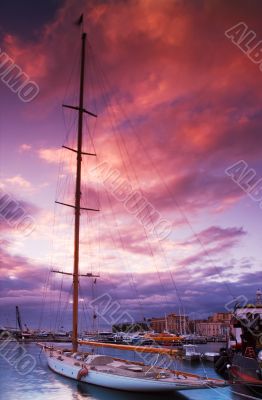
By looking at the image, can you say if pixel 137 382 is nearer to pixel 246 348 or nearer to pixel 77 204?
pixel 246 348

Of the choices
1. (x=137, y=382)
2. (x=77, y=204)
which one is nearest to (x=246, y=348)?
(x=137, y=382)

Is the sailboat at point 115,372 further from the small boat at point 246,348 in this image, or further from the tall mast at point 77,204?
the small boat at point 246,348

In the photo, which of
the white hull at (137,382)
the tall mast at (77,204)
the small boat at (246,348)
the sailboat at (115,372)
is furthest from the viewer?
the tall mast at (77,204)

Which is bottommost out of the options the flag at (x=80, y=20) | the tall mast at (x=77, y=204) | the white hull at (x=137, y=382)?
the white hull at (x=137, y=382)

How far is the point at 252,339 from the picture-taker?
34.7 m

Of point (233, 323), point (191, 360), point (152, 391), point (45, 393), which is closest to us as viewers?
point (152, 391)

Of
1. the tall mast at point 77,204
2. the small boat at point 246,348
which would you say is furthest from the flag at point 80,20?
the small boat at point 246,348

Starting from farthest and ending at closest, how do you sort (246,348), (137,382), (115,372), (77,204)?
(77,204) < (246,348) < (115,372) < (137,382)

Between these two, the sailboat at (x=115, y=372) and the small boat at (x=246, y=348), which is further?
the small boat at (x=246, y=348)

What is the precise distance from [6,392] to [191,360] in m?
40.6

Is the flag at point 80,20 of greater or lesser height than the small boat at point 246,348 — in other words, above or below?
above

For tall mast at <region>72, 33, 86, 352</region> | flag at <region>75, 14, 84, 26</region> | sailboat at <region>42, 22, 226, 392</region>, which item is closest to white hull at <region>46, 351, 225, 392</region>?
sailboat at <region>42, 22, 226, 392</region>

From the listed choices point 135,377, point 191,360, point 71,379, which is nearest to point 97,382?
point 135,377

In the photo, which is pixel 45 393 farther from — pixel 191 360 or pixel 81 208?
pixel 191 360
